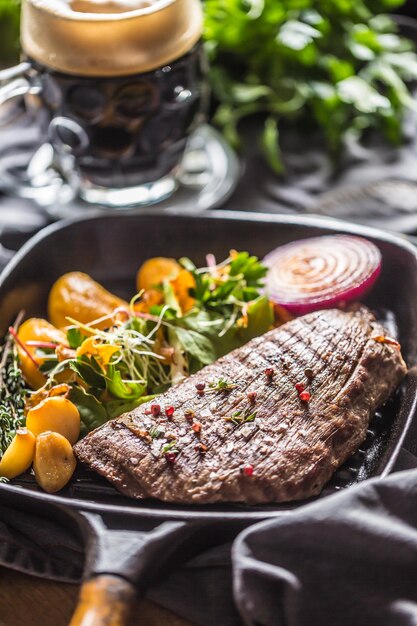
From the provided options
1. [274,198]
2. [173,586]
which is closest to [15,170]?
[274,198]

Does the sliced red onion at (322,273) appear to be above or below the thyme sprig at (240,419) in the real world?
above

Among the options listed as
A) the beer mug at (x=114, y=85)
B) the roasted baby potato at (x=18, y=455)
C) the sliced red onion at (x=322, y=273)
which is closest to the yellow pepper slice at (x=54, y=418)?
the roasted baby potato at (x=18, y=455)

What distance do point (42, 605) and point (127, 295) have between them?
836mm

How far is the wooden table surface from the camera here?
154 centimetres

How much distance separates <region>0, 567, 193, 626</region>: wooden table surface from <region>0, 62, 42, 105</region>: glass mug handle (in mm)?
1360

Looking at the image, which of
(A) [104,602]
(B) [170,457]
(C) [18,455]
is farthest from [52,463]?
(A) [104,602]

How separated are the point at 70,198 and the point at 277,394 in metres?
1.20

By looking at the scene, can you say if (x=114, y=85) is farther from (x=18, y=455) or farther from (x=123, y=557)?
(x=123, y=557)

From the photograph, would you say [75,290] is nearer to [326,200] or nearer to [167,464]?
[167,464]

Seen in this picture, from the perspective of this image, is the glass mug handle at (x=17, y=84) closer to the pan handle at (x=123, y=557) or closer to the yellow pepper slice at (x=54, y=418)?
the yellow pepper slice at (x=54, y=418)

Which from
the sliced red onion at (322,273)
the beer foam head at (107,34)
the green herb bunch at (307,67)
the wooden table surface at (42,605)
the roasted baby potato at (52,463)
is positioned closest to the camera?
the wooden table surface at (42,605)

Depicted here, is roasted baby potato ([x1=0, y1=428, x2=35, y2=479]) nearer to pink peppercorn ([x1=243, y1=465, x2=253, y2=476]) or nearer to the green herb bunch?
pink peppercorn ([x1=243, y1=465, x2=253, y2=476])

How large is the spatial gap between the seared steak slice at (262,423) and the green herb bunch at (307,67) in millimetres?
1076

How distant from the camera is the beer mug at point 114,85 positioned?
86.5 inches
